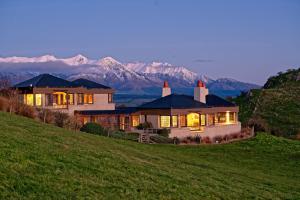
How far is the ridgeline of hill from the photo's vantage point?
167 ft

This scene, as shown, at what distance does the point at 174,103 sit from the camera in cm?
4228

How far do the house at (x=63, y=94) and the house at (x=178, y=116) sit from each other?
7.84 ft

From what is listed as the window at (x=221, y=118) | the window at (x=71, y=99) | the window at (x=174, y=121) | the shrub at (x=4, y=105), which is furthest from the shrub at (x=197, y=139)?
the shrub at (x=4, y=105)

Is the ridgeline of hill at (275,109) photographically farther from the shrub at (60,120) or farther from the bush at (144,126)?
the shrub at (60,120)

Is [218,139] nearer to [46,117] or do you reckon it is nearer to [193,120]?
[193,120]

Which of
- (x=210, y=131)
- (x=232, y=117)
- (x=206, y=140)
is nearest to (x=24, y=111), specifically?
(x=206, y=140)

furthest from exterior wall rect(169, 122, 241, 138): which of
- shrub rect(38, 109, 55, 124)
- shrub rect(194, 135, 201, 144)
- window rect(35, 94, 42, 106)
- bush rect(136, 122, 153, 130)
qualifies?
window rect(35, 94, 42, 106)

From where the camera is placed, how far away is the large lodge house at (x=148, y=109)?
41.4 metres

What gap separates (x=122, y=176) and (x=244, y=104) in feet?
179

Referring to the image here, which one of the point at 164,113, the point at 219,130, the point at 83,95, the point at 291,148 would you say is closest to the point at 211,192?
the point at 291,148

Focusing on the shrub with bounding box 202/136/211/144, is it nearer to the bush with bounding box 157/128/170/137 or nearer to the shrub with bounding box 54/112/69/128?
the bush with bounding box 157/128/170/137

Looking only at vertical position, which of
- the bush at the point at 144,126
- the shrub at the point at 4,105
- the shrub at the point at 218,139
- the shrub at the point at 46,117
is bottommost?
the shrub at the point at 218,139

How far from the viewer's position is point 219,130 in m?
44.2

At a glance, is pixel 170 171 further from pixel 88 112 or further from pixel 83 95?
pixel 83 95
